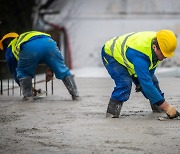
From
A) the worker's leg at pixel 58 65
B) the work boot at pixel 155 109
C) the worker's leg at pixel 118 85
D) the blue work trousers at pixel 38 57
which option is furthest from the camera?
the worker's leg at pixel 58 65

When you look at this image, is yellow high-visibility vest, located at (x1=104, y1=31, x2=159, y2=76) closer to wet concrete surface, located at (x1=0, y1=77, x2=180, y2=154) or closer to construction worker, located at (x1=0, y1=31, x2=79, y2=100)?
wet concrete surface, located at (x1=0, y1=77, x2=180, y2=154)

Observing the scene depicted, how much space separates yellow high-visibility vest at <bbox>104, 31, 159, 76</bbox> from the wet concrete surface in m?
0.71

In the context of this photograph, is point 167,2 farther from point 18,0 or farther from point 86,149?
point 86,149

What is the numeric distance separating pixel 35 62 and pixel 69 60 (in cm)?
1127

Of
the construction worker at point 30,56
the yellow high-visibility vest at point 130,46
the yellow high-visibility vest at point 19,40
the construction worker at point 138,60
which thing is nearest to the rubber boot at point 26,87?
the construction worker at point 30,56

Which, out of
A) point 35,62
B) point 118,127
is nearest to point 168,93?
point 35,62

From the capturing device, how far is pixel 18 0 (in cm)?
1875

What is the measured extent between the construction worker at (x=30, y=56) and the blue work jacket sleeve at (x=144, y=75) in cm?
285

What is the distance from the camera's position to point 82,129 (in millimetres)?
6289

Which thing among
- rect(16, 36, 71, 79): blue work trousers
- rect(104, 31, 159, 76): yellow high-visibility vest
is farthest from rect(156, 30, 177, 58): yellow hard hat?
rect(16, 36, 71, 79): blue work trousers

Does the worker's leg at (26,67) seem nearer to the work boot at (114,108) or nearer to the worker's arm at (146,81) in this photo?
the work boot at (114,108)

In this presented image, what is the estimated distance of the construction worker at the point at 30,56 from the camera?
924cm

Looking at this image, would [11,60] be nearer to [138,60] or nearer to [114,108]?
[114,108]

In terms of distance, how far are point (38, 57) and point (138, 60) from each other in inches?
117
